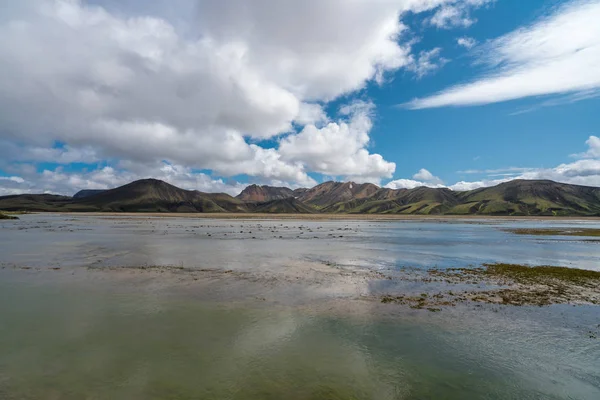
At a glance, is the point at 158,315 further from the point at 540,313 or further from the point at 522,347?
the point at 540,313

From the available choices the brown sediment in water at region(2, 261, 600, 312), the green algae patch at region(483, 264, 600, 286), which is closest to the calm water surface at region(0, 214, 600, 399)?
the brown sediment in water at region(2, 261, 600, 312)

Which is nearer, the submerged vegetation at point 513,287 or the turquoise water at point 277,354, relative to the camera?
the turquoise water at point 277,354

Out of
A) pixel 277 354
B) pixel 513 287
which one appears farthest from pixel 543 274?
pixel 277 354

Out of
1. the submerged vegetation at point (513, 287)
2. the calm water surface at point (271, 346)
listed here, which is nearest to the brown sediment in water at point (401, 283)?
the submerged vegetation at point (513, 287)

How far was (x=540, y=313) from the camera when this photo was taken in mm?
20078

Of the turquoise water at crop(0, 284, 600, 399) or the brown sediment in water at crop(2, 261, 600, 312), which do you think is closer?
the turquoise water at crop(0, 284, 600, 399)

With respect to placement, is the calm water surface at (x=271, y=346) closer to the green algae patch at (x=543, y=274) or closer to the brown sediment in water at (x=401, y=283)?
the brown sediment in water at (x=401, y=283)

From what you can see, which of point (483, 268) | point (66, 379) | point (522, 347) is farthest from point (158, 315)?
point (483, 268)

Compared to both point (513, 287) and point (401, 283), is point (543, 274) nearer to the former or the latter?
point (513, 287)

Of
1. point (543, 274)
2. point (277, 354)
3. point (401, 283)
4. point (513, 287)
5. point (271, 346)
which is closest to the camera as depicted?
point (277, 354)

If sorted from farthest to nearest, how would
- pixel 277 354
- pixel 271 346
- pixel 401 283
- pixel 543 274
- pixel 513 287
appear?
1. pixel 543 274
2. pixel 401 283
3. pixel 513 287
4. pixel 271 346
5. pixel 277 354

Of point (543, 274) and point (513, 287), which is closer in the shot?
point (513, 287)

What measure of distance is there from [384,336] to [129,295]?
17.8 m

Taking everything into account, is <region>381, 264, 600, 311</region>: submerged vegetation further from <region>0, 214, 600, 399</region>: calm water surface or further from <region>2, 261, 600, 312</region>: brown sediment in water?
<region>0, 214, 600, 399</region>: calm water surface
